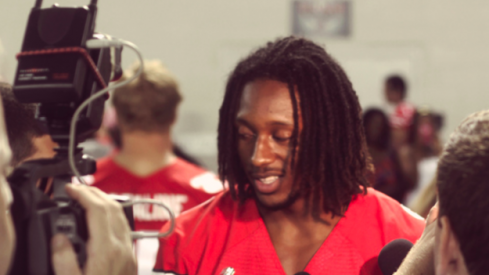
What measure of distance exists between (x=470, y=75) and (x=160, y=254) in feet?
22.0

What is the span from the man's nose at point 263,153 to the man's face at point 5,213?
2.21 feet

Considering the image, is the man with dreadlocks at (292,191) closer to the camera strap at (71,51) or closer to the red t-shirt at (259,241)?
the red t-shirt at (259,241)

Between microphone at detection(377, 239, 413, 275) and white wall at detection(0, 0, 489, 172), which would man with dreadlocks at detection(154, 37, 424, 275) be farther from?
white wall at detection(0, 0, 489, 172)

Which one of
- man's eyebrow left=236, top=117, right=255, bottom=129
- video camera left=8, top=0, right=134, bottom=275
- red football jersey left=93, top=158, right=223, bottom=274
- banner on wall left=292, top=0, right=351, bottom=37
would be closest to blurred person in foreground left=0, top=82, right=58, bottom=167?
video camera left=8, top=0, right=134, bottom=275

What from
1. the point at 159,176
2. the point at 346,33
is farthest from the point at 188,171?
the point at 346,33

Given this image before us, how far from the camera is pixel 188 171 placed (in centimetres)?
238

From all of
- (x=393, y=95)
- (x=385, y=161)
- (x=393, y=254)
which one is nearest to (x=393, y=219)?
(x=393, y=254)

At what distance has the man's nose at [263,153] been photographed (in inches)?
54.8

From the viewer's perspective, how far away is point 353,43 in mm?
7316

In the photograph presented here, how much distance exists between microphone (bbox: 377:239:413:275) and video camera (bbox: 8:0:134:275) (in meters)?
0.63

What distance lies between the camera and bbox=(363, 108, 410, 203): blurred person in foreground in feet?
10.5

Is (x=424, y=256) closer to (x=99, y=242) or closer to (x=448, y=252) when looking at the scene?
(x=448, y=252)

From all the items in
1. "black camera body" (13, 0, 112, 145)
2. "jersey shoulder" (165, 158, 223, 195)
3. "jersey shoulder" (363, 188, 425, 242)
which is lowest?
"jersey shoulder" (165, 158, 223, 195)

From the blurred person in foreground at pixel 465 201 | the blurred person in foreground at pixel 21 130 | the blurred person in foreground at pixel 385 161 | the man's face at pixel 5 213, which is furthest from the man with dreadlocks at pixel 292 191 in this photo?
the blurred person in foreground at pixel 385 161
